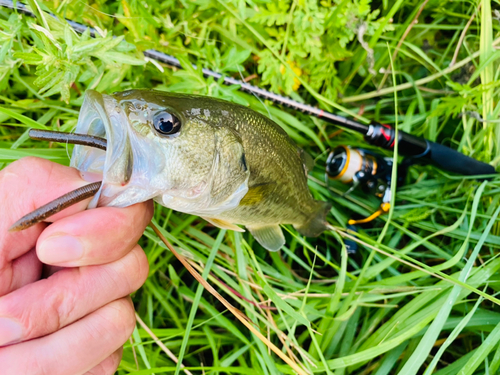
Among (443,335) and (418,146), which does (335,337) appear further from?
A: (418,146)

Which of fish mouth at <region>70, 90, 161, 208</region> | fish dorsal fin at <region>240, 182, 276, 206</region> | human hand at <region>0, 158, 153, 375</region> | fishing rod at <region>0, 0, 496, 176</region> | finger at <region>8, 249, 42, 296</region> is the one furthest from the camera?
fishing rod at <region>0, 0, 496, 176</region>

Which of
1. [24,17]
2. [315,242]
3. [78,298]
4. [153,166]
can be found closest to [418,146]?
[315,242]

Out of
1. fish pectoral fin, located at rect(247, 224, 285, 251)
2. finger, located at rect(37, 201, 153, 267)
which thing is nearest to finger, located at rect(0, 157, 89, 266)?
finger, located at rect(37, 201, 153, 267)

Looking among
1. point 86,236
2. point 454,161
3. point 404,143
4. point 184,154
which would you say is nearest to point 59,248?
point 86,236

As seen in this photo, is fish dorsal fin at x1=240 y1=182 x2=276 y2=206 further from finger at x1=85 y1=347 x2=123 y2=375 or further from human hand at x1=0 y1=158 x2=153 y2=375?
finger at x1=85 y1=347 x2=123 y2=375

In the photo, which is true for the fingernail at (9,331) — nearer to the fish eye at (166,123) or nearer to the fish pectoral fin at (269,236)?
the fish eye at (166,123)

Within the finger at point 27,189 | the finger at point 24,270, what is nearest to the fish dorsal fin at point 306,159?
the finger at point 27,189
